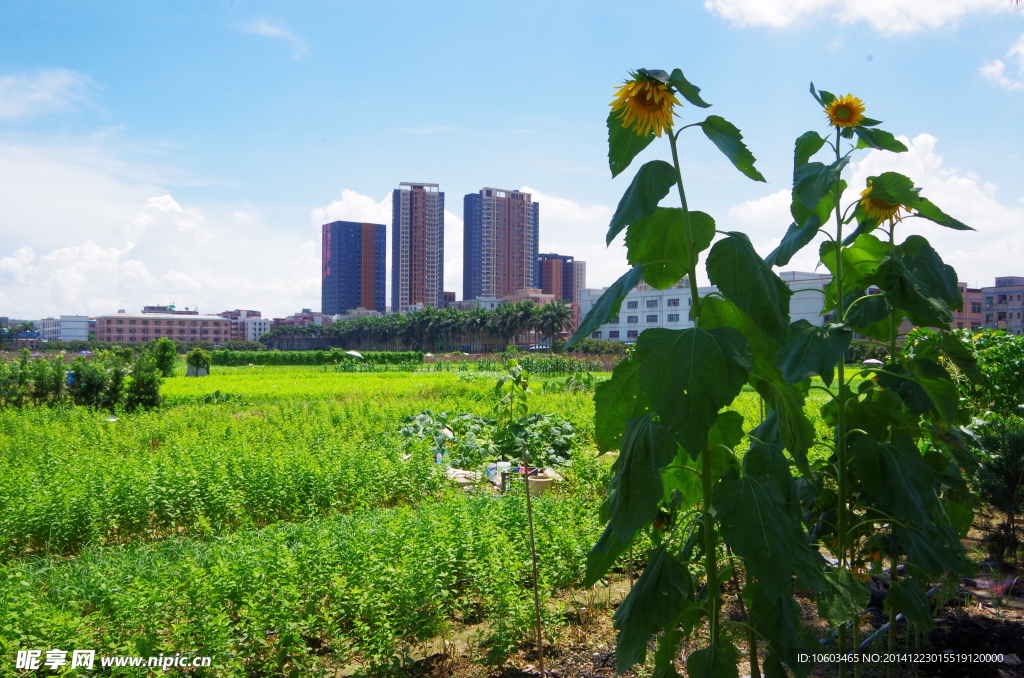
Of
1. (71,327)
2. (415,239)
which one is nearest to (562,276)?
(415,239)

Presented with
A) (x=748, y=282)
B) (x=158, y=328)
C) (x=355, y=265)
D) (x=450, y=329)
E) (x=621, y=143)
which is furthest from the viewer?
(x=355, y=265)

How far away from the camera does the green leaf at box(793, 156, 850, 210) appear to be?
1481 millimetres

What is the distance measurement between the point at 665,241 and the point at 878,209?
2.83ft

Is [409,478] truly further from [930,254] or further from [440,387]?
[440,387]

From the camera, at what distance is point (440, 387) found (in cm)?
1766

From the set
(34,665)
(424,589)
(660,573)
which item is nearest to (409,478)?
(424,589)

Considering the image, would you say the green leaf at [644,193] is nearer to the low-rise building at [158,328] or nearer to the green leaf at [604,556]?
the green leaf at [604,556]

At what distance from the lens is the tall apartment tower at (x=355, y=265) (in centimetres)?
11400

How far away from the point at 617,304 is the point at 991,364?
19.0ft

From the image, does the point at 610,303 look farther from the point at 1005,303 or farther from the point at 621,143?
the point at 1005,303

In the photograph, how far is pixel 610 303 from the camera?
1.34m

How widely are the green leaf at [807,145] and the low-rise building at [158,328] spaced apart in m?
106

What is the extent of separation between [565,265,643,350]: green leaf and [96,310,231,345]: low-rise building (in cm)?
10643

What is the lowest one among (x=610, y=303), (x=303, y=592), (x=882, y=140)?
(x=303, y=592)
